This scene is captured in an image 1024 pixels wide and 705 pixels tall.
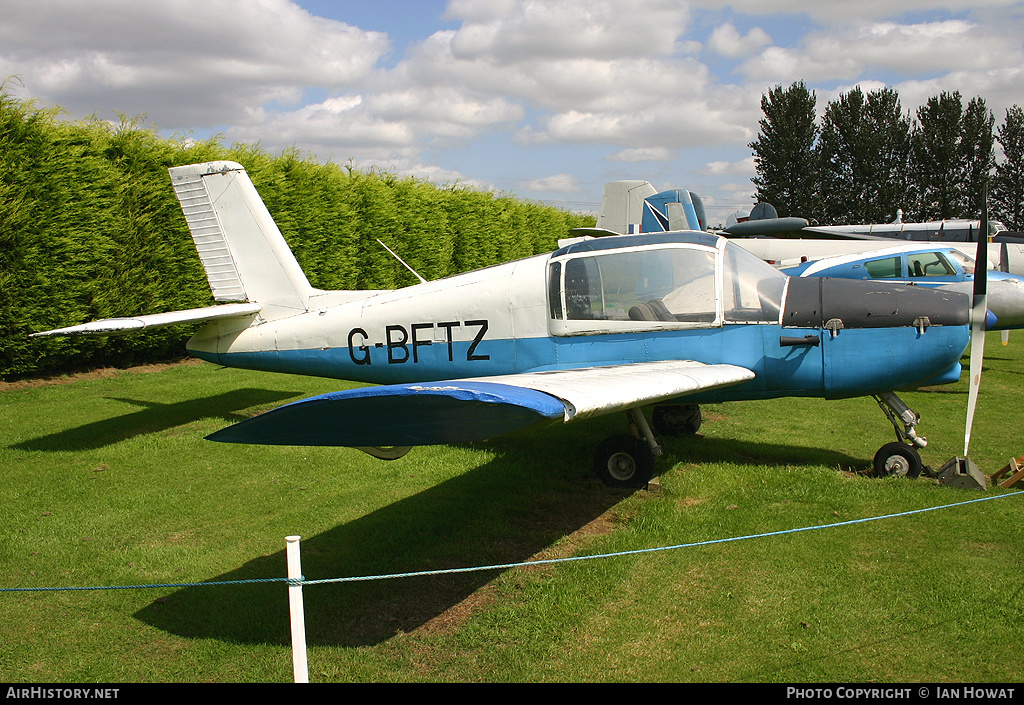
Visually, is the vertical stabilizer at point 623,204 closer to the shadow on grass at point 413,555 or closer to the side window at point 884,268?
the side window at point 884,268

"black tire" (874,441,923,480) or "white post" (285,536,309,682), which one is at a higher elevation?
"white post" (285,536,309,682)

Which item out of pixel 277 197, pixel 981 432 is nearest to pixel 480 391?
pixel 981 432

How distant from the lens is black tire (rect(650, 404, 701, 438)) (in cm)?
776

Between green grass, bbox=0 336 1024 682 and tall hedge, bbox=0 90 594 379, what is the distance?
3.29m

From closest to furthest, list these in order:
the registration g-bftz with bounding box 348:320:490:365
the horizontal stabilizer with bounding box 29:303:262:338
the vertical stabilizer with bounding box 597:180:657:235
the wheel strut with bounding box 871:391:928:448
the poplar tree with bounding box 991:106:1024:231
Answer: the wheel strut with bounding box 871:391:928:448 < the registration g-bftz with bounding box 348:320:490:365 < the horizontal stabilizer with bounding box 29:303:262:338 < the vertical stabilizer with bounding box 597:180:657:235 < the poplar tree with bounding box 991:106:1024:231

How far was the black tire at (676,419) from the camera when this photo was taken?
25.5ft

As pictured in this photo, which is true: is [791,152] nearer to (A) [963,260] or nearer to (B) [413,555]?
(A) [963,260]

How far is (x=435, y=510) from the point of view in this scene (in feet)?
17.6

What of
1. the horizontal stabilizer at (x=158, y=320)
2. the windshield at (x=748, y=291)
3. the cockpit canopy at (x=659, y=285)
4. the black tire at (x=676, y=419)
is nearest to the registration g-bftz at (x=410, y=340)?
the cockpit canopy at (x=659, y=285)

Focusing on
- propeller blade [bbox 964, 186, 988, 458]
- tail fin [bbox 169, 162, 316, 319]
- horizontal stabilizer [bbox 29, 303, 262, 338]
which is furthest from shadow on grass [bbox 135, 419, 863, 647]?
horizontal stabilizer [bbox 29, 303, 262, 338]

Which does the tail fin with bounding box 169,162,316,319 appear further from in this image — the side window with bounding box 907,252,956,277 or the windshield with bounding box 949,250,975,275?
the windshield with bounding box 949,250,975,275

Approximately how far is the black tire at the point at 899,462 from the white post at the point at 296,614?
5.09m

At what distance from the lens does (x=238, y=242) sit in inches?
313

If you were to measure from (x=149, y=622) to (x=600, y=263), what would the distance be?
4265mm
